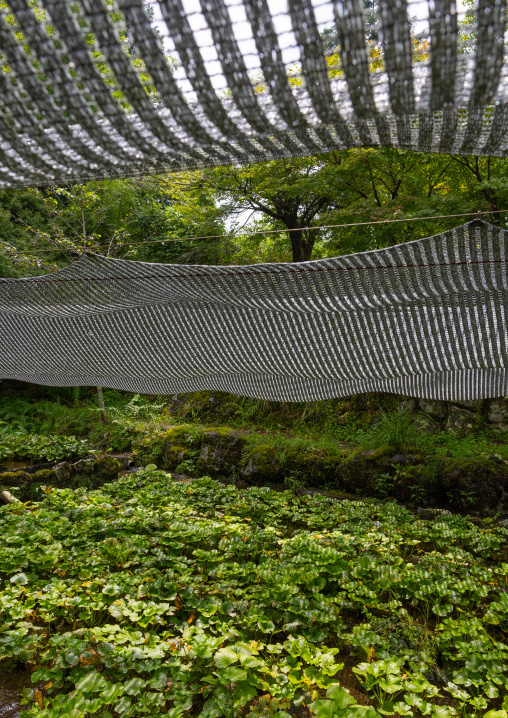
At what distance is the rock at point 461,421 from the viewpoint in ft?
19.5

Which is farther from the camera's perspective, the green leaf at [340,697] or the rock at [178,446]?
the rock at [178,446]

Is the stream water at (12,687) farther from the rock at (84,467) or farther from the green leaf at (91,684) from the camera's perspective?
the rock at (84,467)

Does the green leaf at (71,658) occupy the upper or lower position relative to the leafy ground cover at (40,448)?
upper

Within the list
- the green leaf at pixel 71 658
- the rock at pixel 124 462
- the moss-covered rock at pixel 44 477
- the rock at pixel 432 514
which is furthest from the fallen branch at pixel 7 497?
the rock at pixel 432 514

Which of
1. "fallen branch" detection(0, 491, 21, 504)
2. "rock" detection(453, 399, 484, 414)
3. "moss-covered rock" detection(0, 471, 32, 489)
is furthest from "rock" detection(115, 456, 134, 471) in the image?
"rock" detection(453, 399, 484, 414)

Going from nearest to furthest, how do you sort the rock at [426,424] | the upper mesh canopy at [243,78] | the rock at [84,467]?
the upper mesh canopy at [243,78], the rock at [84,467], the rock at [426,424]

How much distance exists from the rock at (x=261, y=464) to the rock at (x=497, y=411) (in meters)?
3.09

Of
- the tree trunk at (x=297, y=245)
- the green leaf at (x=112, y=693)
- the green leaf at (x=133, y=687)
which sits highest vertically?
the tree trunk at (x=297, y=245)

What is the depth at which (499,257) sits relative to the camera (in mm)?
1844

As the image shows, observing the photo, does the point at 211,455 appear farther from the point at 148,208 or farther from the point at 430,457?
the point at 148,208

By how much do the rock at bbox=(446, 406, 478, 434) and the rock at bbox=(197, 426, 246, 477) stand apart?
3010 mm

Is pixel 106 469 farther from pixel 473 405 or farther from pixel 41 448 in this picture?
pixel 473 405

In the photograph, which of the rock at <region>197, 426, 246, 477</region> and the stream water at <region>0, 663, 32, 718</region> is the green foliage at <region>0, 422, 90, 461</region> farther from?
the stream water at <region>0, 663, 32, 718</region>

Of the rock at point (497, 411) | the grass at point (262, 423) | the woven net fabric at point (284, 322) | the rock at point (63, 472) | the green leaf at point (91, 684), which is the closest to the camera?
the green leaf at point (91, 684)
